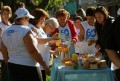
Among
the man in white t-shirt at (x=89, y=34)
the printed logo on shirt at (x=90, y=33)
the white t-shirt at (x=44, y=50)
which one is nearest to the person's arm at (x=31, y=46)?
the white t-shirt at (x=44, y=50)

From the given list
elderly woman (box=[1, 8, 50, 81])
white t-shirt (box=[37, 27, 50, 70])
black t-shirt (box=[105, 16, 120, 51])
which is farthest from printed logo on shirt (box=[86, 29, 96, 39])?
black t-shirt (box=[105, 16, 120, 51])

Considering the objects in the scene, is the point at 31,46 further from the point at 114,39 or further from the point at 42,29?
the point at 114,39

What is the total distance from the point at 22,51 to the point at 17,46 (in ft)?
0.29

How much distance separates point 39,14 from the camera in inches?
206

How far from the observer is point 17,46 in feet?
15.2

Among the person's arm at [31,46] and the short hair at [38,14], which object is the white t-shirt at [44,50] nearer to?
the short hair at [38,14]

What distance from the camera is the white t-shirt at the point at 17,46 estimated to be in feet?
14.9

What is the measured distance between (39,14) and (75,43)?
160 cm

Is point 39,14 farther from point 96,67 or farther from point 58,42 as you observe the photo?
point 96,67

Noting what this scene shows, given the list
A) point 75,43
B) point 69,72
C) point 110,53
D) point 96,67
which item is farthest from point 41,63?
point 75,43

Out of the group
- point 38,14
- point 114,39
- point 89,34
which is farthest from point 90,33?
point 114,39

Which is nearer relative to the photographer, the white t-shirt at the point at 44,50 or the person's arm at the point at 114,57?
the person's arm at the point at 114,57

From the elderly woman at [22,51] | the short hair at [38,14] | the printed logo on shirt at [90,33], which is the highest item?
the short hair at [38,14]

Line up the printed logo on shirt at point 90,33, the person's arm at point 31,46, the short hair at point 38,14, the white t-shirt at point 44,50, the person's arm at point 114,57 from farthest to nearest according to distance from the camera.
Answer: the printed logo on shirt at point 90,33 < the white t-shirt at point 44,50 < the short hair at point 38,14 < the person's arm at point 31,46 < the person's arm at point 114,57
